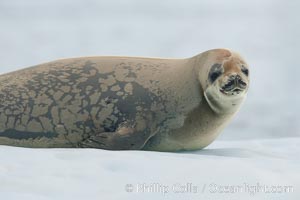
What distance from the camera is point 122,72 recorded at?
5.48 metres

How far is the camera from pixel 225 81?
499 centimetres

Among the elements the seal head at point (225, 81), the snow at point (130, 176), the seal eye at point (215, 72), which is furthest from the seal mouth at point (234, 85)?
the snow at point (130, 176)

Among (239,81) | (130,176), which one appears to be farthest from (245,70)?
(130,176)

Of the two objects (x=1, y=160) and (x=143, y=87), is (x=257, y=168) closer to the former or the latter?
(x=1, y=160)

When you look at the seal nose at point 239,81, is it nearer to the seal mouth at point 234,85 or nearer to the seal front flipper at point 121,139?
the seal mouth at point 234,85

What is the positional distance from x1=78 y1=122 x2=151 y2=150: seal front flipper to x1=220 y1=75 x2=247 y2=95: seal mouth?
0.68m

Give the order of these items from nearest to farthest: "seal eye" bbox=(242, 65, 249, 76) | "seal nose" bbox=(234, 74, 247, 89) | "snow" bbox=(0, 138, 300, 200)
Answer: "snow" bbox=(0, 138, 300, 200), "seal nose" bbox=(234, 74, 247, 89), "seal eye" bbox=(242, 65, 249, 76)

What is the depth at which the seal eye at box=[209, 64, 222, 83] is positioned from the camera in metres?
5.13

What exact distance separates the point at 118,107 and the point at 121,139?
12.9 inches

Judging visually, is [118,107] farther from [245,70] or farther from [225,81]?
[245,70]

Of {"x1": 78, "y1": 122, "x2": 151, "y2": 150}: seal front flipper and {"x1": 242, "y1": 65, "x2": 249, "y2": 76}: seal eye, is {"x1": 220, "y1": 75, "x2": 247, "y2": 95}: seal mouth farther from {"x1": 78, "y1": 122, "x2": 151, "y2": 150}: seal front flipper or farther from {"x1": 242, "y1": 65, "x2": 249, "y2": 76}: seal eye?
{"x1": 78, "y1": 122, "x2": 151, "y2": 150}: seal front flipper

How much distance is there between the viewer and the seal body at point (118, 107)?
5156 mm

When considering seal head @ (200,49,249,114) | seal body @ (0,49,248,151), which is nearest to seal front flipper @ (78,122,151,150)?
seal body @ (0,49,248,151)

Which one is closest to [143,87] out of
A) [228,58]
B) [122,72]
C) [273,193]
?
[122,72]
